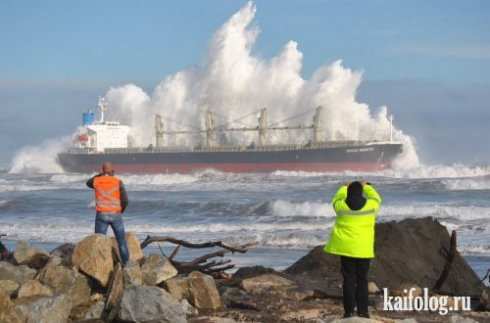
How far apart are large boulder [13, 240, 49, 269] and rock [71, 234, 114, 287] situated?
2.53 feet

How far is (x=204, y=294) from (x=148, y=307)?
763mm

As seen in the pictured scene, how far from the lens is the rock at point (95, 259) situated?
6129 millimetres

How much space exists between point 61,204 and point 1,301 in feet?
72.9

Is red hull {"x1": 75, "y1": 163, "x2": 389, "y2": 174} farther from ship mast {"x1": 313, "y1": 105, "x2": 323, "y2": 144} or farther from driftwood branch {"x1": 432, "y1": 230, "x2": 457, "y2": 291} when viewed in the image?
driftwood branch {"x1": 432, "y1": 230, "x2": 457, "y2": 291}

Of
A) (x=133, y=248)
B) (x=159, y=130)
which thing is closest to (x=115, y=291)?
(x=133, y=248)

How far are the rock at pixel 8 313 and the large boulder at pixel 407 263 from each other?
101 inches

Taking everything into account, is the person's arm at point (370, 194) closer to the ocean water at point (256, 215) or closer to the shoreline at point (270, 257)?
the shoreline at point (270, 257)

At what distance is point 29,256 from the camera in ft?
22.6

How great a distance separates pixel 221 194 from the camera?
31.7 metres

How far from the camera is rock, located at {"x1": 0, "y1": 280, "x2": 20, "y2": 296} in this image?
5.79 m

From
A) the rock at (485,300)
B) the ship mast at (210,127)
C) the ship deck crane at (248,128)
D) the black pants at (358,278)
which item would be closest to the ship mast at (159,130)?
the ship deck crane at (248,128)

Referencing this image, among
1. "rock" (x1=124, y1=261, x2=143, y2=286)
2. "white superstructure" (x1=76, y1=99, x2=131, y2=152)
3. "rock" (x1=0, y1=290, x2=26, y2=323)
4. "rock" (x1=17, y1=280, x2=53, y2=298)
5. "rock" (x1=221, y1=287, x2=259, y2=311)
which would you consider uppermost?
"white superstructure" (x1=76, y1=99, x2=131, y2=152)

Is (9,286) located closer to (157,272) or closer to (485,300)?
(157,272)

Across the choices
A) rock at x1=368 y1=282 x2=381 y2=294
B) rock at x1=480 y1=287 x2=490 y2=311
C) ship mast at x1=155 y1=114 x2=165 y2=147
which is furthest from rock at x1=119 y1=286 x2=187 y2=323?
ship mast at x1=155 y1=114 x2=165 y2=147
